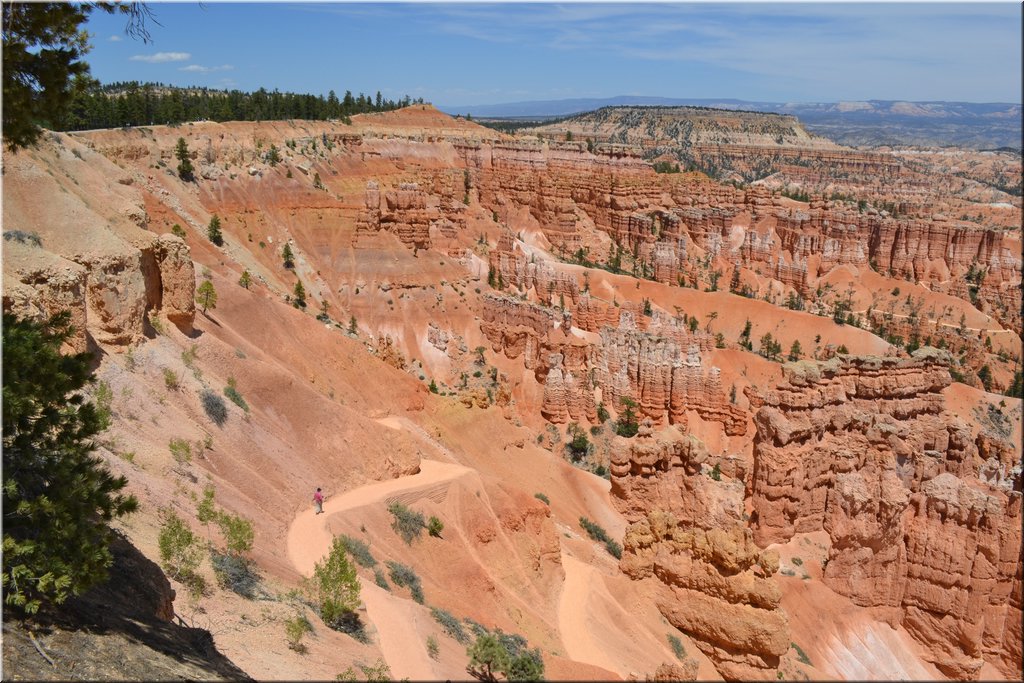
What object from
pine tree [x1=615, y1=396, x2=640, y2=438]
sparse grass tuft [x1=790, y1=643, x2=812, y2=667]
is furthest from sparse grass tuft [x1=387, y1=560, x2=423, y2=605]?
pine tree [x1=615, y1=396, x2=640, y2=438]

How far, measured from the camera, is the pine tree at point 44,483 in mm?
8453

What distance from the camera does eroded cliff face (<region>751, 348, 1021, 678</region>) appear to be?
22.6 meters

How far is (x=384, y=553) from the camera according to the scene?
18.8 metres

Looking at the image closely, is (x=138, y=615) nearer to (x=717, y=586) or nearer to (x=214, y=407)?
(x=214, y=407)

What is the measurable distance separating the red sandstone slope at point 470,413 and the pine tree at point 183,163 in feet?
5.45


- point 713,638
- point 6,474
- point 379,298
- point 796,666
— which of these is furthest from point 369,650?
point 379,298

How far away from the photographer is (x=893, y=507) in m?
23.4

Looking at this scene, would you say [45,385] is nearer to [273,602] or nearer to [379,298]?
[273,602]

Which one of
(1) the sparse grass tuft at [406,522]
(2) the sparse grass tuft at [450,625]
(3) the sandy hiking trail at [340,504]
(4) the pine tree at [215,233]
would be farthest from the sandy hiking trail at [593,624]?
(4) the pine tree at [215,233]

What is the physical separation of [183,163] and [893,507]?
167 ft

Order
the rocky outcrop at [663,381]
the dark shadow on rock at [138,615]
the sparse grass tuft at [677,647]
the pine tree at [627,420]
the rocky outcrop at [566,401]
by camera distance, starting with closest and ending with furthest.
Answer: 1. the dark shadow on rock at [138,615]
2. the sparse grass tuft at [677,647]
3. the pine tree at [627,420]
4. the rocky outcrop at [566,401]
5. the rocky outcrop at [663,381]

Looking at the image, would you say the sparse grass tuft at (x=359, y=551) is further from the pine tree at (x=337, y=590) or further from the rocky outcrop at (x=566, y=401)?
the rocky outcrop at (x=566, y=401)

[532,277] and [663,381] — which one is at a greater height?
[532,277]

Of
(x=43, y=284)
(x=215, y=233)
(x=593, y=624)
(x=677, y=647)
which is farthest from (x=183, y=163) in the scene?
(x=677, y=647)
